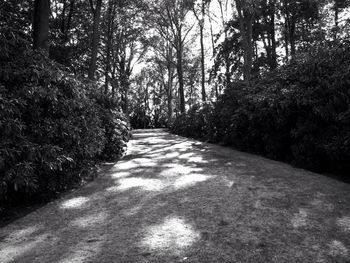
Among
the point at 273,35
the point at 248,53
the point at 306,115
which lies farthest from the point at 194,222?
the point at 273,35

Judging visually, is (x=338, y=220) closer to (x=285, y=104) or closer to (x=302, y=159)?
(x=302, y=159)

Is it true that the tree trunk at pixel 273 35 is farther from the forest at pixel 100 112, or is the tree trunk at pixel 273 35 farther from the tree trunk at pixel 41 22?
the tree trunk at pixel 41 22

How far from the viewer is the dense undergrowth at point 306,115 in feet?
17.1

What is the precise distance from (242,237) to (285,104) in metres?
3.89

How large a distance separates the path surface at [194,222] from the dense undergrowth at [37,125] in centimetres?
44

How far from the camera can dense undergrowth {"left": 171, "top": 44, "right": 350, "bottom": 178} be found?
520 cm

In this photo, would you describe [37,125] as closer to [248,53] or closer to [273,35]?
[248,53]

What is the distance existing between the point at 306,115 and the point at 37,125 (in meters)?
4.68

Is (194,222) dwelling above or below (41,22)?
below

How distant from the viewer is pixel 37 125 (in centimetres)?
425

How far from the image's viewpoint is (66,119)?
4812 millimetres

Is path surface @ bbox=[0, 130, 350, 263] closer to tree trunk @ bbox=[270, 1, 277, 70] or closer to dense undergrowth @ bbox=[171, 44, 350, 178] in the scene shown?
dense undergrowth @ bbox=[171, 44, 350, 178]

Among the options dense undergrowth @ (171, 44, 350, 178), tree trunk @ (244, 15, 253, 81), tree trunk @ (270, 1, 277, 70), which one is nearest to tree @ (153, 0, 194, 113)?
tree trunk @ (270, 1, 277, 70)

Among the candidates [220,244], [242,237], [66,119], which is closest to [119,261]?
[220,244]
